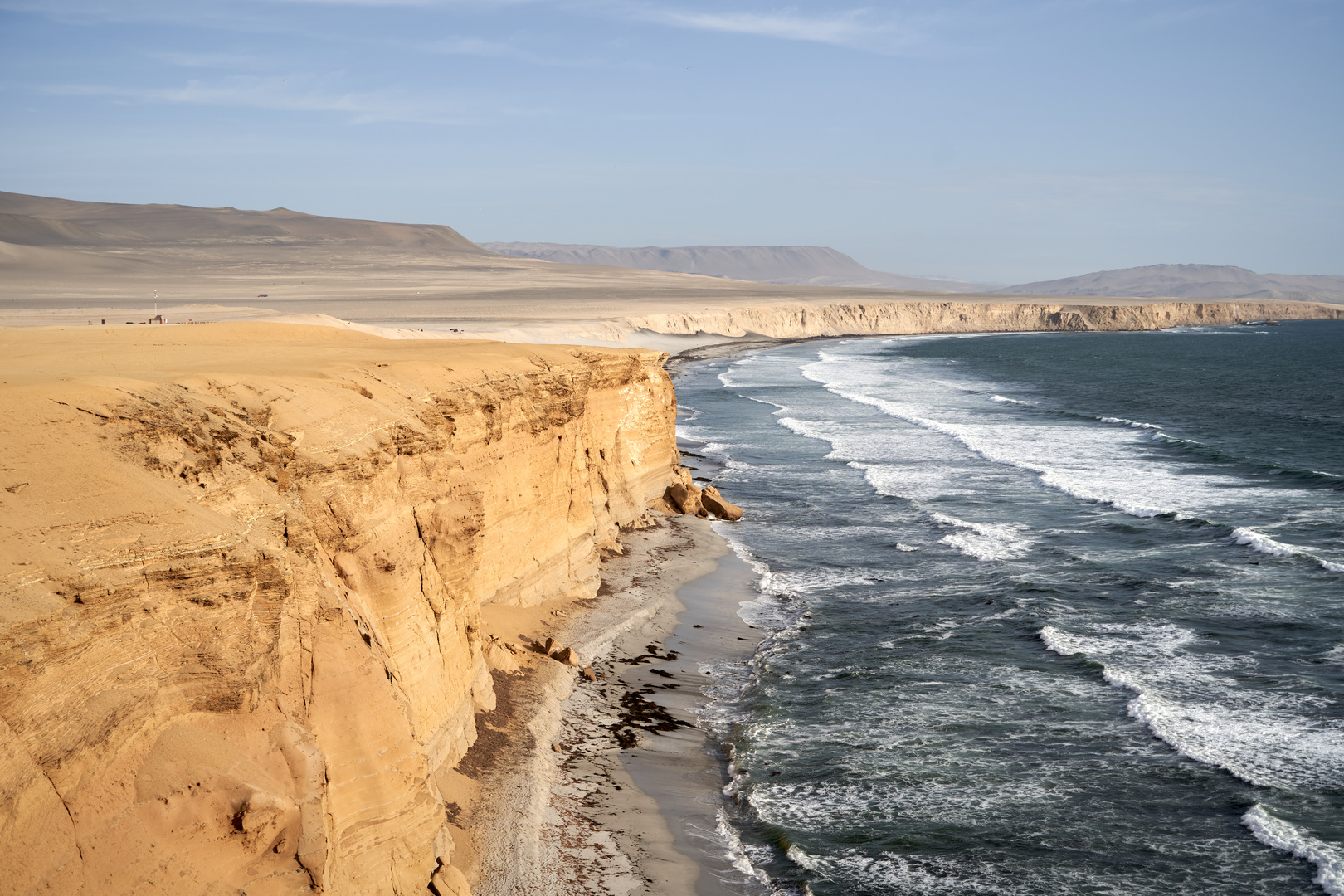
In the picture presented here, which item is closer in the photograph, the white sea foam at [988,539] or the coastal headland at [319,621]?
the coastal headland at [319,621]

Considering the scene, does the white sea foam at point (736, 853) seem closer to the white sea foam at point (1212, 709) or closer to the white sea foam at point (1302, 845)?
the white sea foam at point (1302, 845)

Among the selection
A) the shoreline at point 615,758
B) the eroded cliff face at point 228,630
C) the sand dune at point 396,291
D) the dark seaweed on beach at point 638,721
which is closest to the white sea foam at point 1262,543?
the shoreline at point 615,758

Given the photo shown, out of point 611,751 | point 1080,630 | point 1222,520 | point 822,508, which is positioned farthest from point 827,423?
point 611,751

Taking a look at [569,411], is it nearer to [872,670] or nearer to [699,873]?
[872,670]

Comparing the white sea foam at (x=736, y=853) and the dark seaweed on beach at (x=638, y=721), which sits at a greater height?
the dark seaweed on beach at (x=638, y=721)

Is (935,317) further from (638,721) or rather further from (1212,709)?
(638,721)
